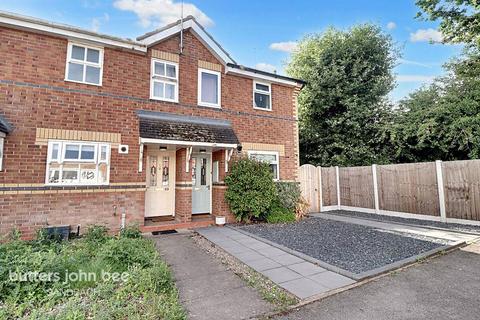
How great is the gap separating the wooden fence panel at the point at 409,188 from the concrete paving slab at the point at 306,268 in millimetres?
7167

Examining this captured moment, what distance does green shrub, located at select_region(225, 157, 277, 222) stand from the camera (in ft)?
29.2

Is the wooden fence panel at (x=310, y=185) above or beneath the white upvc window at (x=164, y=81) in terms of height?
beneath

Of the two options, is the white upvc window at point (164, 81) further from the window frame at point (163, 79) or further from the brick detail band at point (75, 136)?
the brick detail band at point (75, 136)

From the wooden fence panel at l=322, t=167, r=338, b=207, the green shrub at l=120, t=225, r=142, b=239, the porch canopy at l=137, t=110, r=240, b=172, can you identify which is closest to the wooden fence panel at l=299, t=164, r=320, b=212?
the wooden fence panel at l=322, t=167, r=338, b=207

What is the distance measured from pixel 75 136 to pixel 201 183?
15.1ft

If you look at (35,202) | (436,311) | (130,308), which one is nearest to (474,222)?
(436,311)

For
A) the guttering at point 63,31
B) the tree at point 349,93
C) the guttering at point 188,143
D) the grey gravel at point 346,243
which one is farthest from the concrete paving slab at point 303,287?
the tree at point 349,93

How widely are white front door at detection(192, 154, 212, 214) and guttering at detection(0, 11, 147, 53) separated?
4.47 meters

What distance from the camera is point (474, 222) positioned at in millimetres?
8203

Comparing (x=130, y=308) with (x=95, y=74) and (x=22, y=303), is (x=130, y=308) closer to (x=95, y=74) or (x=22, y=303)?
(x=22, y=303)

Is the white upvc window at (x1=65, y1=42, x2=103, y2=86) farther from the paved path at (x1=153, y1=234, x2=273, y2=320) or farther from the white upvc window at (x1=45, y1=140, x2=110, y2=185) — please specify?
the paved path at (x1=153, y1=234, x2=273, y2=320)

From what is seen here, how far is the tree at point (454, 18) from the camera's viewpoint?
9727mm

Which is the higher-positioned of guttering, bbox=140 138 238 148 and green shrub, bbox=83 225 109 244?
guttering, bbox=140 138 238 148

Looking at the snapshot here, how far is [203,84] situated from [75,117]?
15.0 ft
